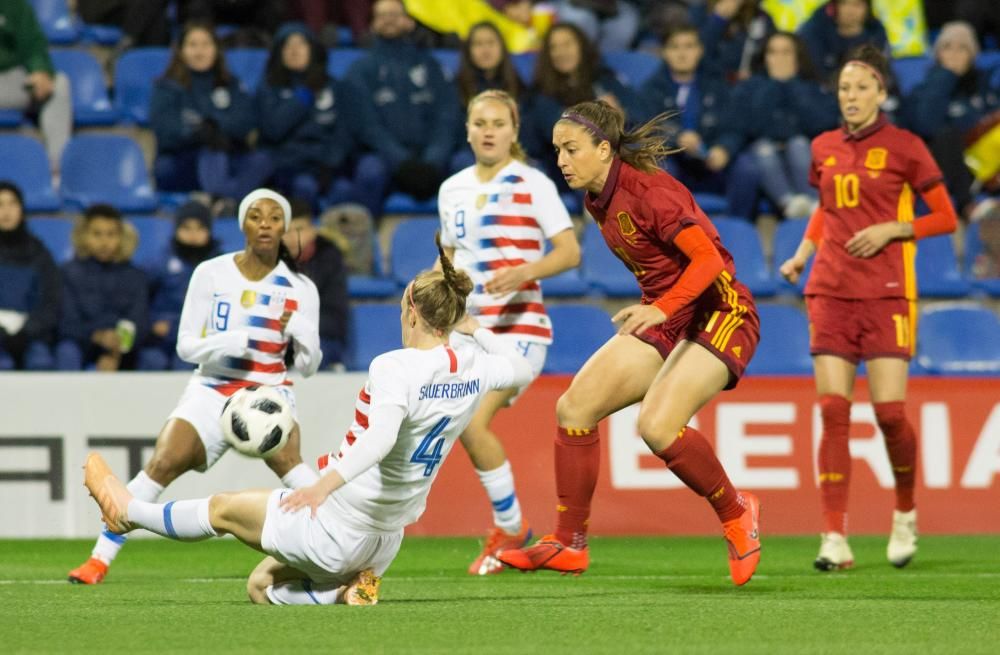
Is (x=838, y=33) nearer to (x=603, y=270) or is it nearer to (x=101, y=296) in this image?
(x=603, y=270)

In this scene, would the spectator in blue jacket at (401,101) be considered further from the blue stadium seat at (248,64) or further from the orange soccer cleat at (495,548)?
the orange soccer cleat at (495,548)

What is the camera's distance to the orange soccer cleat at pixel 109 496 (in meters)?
5.83

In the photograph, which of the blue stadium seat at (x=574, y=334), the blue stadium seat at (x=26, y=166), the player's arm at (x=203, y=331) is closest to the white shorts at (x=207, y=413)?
the player's arm at (x=203, y=331)

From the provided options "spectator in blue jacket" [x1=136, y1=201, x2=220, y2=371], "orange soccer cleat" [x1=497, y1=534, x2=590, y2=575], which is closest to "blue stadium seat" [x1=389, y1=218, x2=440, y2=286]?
"spectator in blue jacket" [x1=136, y1=201, x2=220, y2=371]

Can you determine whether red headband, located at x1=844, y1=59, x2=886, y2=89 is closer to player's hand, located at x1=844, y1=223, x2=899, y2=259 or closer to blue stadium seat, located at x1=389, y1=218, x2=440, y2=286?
player's hand, located at x1=844, y1=223, x2=899, y2=259

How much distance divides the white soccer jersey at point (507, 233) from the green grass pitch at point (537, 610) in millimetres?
1188

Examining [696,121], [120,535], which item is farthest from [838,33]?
[120,535]

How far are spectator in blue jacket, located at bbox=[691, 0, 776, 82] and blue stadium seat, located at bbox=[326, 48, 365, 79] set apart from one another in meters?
2.82

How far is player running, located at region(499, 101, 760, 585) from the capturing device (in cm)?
602

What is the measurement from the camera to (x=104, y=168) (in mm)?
11805

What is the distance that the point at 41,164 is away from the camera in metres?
11.7

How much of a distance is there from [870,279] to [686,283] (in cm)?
202

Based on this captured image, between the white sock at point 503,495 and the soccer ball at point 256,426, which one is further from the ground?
the soccer ball at point 256,426

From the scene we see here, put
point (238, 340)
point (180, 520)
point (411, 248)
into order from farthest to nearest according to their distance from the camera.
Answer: point (411, 248) → point (238, 340) → point (180, 520)
